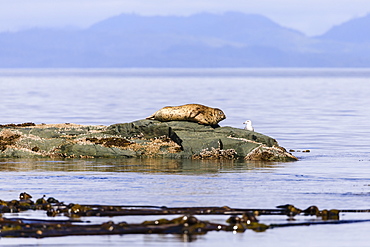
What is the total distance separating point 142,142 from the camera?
25969mm

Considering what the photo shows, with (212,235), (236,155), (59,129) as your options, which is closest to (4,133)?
(59,129)

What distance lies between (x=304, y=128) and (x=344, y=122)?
17.9ft

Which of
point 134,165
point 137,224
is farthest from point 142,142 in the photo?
point 137,224

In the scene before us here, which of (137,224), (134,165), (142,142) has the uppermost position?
(142,142)

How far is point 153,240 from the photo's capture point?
12125mm

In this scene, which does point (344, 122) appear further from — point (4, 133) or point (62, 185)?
point (62, 185)

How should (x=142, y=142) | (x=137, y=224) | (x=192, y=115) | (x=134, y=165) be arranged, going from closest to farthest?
1. (x=137, y=224)
2. (x=134, y=165)
3. (x=142, y=142)
4. (x=192, y=115)

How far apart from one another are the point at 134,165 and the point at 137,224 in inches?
392

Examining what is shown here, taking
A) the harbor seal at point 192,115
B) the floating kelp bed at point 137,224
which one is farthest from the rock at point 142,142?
the floating kelp bed at point 137,224

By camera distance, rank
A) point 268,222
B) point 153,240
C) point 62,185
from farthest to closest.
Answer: point 62,185, point 268,222, point 153,240

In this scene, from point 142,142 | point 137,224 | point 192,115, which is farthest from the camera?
point 192,115

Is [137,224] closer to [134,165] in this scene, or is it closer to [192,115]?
[134,165]

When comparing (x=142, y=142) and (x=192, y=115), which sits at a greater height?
(x=192, y=115)

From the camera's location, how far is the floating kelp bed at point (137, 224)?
1257 cm
